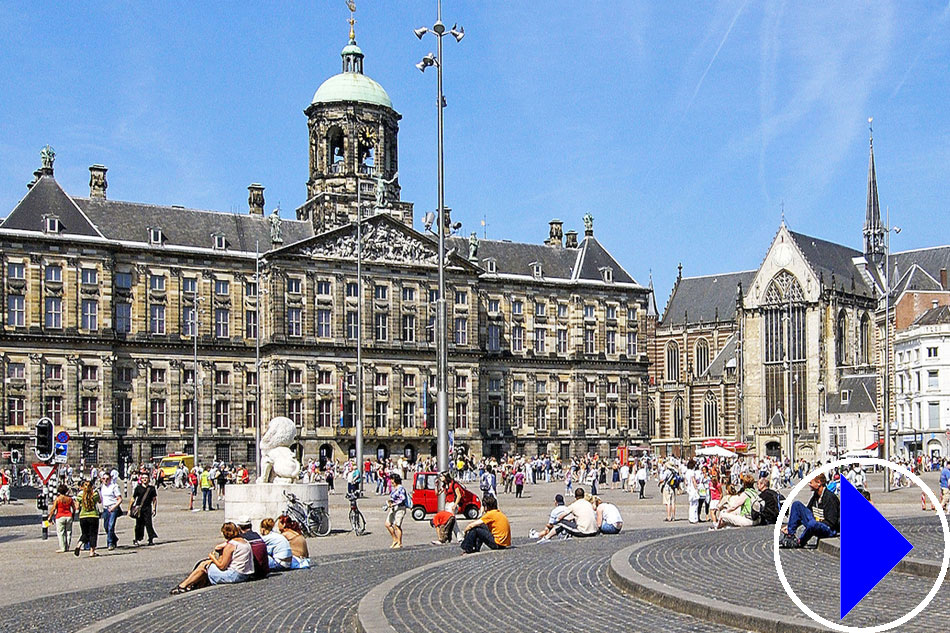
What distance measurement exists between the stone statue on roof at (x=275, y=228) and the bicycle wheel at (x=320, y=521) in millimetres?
53090

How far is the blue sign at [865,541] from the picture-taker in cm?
718

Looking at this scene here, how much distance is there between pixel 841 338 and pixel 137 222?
58.8 metres

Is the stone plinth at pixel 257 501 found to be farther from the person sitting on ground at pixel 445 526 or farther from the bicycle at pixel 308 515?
the person sitting on ground at pixel 445 526

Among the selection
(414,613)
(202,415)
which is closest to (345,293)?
(202,415)

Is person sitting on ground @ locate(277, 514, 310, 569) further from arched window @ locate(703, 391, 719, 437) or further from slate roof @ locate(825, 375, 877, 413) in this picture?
arched window @ locate(703, 391, 719, 437)

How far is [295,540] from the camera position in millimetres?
19438

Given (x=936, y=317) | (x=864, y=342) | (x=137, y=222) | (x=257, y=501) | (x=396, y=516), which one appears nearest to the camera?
(x=396, y=516)

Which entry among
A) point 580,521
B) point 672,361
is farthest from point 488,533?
point 672,361

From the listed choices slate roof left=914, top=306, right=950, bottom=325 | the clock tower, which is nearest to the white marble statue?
the clock tower

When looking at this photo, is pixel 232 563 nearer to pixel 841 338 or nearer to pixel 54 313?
pixel 54 313

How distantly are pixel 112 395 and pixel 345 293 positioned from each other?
1610 cm

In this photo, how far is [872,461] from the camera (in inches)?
325

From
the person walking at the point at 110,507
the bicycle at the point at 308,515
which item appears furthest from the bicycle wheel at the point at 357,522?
the person walking at the point at 110,507

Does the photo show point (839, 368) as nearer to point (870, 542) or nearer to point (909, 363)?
point (909, 363)
